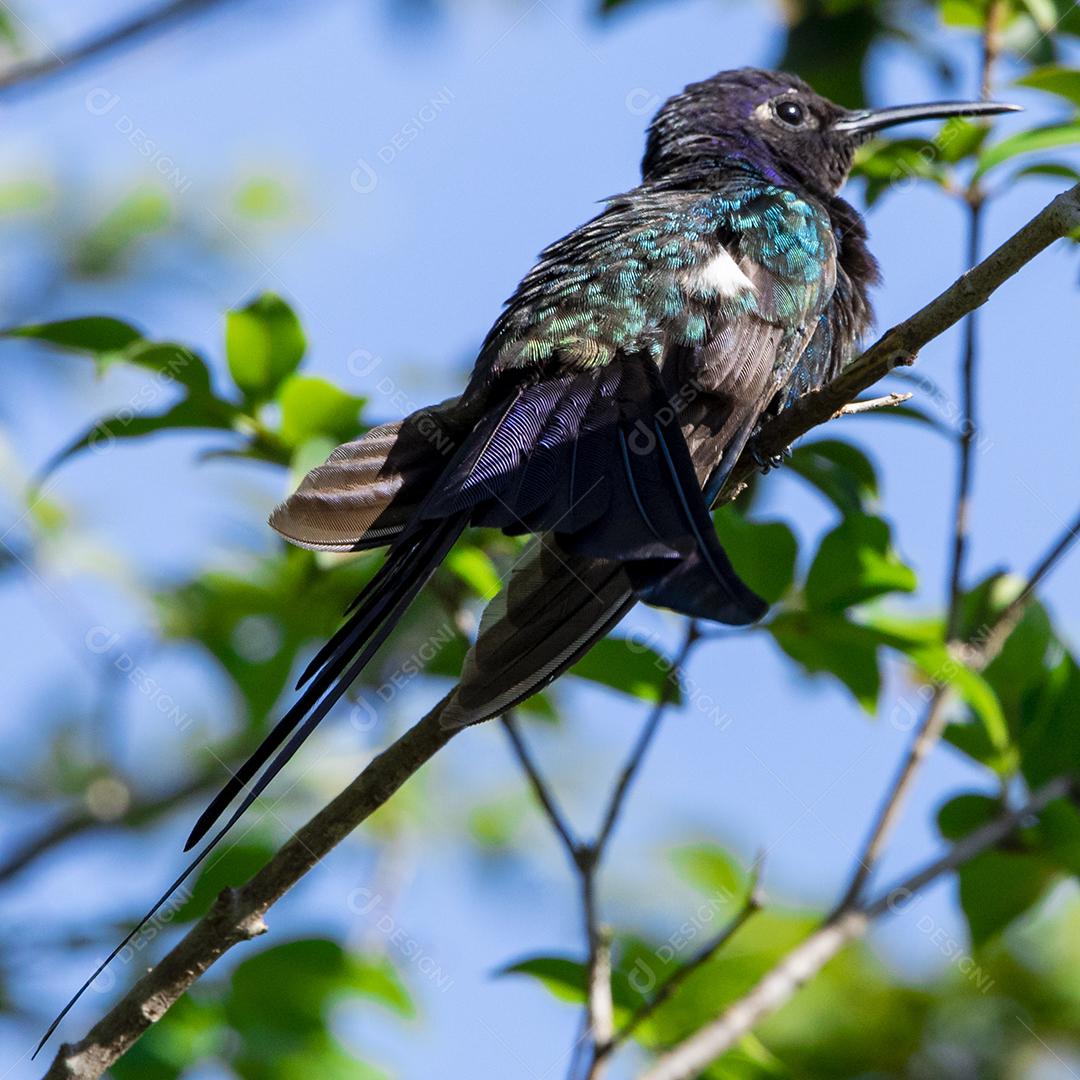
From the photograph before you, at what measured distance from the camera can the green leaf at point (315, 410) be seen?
2752mm

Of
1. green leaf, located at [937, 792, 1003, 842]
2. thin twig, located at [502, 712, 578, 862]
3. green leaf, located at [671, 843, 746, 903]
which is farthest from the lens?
green leaf, located at [671, 843, 746, 903]

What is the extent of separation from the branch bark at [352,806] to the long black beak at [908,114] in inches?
67.3

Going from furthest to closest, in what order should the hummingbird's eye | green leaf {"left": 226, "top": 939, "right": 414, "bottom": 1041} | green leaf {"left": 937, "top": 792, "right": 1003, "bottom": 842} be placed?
the hummingbird's eye → green leaf {"left": 937, "top": 792, "right": 1003, "bottom": 842} → green leaf {"left": 226, "top": 939, "right": 414, "bottom": 1041}

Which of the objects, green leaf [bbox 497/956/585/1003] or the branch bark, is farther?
green leaf [bbox 497/956/585/1003]

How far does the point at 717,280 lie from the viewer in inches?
121

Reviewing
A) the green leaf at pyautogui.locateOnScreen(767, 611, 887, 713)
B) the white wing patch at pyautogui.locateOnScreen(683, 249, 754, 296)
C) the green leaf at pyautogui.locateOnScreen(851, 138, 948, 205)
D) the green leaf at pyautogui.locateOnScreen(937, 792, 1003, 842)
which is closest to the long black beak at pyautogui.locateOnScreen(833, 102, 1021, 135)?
the green leaf at pyautogui.locateOnScreen(851, 138, 948, 205)

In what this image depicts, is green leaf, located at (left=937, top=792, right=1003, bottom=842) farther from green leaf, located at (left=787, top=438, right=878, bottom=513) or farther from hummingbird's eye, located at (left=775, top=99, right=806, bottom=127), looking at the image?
hummingbird's eye, located at (left=775, top=99, right=806, bottom=127)

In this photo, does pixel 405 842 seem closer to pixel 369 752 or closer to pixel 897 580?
pixel 369 752

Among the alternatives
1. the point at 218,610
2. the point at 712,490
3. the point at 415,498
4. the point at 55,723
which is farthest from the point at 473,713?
the point at 55,723

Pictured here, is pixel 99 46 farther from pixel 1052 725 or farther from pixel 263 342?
pixel 1052 725

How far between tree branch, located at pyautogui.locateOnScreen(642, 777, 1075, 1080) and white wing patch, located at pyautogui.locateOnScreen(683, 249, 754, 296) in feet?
4.08

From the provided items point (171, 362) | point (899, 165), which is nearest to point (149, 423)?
point (171, 362)

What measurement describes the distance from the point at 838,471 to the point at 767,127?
5.16ft

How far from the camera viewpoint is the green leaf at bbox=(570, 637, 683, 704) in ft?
8.87
